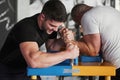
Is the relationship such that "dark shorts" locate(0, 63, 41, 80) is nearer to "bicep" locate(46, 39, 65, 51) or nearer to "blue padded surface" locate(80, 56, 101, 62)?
"bicep" locate(46, 39, 65, 51)

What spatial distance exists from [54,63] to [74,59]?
0.18m

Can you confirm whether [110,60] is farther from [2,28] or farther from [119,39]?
[2,28]

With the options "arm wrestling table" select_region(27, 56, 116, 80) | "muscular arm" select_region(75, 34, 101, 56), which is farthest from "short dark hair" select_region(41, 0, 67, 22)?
"muscular arm" select_region(75, 34, 101, 56)

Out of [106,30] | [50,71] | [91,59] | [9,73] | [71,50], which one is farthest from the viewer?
[91,59]

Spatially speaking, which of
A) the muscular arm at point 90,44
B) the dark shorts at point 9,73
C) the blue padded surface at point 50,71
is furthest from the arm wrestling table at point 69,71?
the muscular arm at point 90,44

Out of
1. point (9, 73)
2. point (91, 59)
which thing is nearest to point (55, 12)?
point (9, 73)

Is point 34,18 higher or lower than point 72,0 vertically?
higher

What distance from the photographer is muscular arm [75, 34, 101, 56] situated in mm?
1883

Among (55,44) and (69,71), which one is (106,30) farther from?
(69,71)

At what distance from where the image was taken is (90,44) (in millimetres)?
1914

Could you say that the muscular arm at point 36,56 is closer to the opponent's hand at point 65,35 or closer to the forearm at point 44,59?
the forearm at point 44,59

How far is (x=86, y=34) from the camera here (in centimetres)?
192

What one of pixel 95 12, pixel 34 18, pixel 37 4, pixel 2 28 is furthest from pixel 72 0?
pixel 34 18

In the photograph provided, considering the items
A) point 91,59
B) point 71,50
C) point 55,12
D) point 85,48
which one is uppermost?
point 55,12
